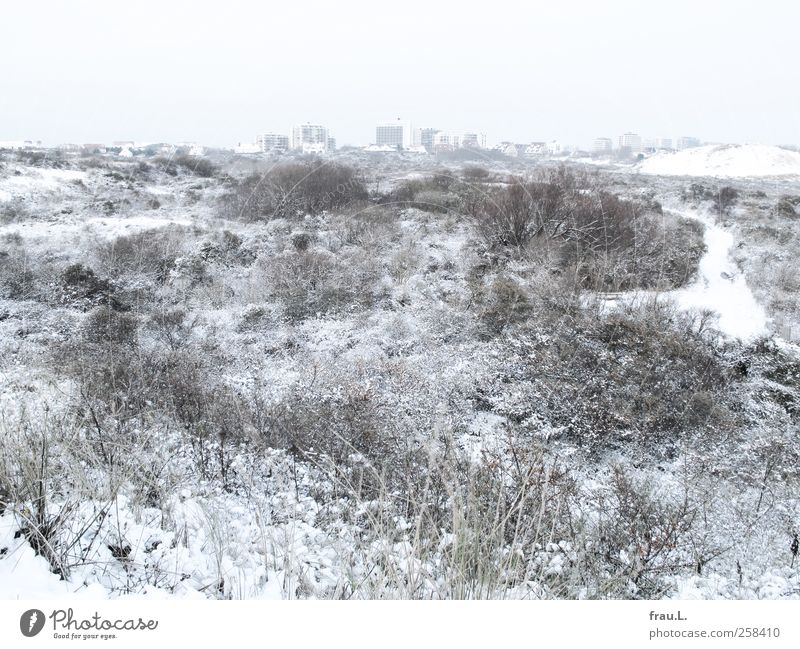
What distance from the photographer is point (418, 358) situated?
723 centimetres

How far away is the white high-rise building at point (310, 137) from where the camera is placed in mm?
34656

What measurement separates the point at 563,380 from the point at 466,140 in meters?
39.8

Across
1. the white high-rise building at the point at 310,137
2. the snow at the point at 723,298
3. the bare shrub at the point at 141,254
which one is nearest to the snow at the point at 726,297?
the snow at the point at 723,298

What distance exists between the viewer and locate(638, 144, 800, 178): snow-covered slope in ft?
150

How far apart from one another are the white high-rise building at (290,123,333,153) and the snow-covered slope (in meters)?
29.5

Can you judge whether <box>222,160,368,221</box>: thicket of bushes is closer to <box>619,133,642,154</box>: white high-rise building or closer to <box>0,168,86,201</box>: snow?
<box>0,168,86,201</box>: snow

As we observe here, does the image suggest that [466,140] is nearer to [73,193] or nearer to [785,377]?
[73,193]

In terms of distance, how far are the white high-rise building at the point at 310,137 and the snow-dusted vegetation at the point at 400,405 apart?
866 inches

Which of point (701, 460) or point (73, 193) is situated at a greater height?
point (73, 193)

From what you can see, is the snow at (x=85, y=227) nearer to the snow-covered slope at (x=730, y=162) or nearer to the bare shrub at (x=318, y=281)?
the bare shrub at (x=318, y=281)

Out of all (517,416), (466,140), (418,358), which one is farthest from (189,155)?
(517,416)

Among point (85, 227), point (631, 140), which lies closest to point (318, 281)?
point (85, 227)

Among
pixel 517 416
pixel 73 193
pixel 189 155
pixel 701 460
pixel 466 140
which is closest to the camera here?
pixel 701 460

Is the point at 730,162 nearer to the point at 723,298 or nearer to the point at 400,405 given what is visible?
the point at 723,298
